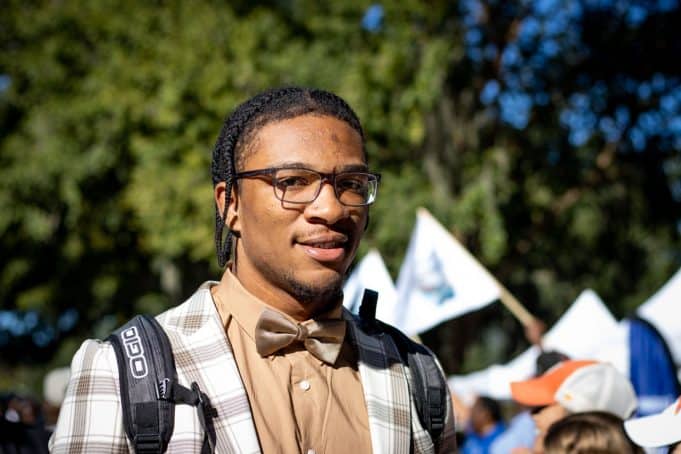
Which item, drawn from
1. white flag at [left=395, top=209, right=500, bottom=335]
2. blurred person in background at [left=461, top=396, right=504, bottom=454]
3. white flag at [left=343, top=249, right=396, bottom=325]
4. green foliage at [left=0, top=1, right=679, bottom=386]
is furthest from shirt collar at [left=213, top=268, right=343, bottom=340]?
green foliage at [left=0, top=1, right=679, bottom=386]

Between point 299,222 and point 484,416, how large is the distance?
5.28m

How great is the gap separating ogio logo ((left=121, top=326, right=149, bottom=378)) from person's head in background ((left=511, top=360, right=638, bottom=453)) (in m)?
2.69

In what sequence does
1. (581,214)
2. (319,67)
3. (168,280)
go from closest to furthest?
(319,67) < (581,214) < (168,280)

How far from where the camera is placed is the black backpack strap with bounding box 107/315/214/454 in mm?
2225

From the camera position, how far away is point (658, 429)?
3.45 meters

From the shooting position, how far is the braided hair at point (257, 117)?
8.45 feet

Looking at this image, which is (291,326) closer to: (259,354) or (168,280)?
(259,354)

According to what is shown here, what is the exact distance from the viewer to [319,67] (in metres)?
14.2

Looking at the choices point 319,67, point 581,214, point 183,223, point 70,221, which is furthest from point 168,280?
point 581,214

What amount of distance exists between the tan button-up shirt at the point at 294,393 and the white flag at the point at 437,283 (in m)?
4.14

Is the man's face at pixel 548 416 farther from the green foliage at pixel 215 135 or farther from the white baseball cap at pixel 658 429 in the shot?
the green foliage at pixel 215 135

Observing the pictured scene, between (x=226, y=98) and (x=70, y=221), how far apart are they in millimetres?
4427

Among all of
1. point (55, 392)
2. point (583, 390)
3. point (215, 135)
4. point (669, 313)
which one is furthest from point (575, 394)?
point (215, 135)

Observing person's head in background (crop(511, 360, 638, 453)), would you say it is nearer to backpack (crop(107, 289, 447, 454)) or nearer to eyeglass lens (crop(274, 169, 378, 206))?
eyeglass lens (crop(274, 169, 378, 206))
